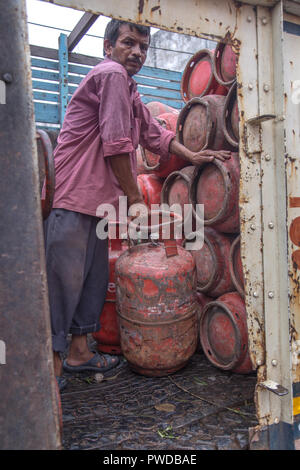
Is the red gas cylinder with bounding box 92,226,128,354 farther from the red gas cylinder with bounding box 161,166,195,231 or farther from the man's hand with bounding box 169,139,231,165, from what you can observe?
the man's hand with bounding box 169,139,231,165

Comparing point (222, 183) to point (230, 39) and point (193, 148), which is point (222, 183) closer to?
point (193, 148)

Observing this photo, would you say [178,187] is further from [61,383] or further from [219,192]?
[61,383]

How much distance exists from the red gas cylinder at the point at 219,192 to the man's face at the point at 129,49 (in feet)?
2.62

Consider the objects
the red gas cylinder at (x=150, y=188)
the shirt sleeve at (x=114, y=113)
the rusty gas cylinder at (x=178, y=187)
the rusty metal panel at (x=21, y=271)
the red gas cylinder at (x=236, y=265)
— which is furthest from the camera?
the red gas cylinder at (x=150, y=188)

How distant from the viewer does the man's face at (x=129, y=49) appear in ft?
6.97

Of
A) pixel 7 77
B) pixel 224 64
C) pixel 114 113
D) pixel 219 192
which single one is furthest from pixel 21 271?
pixel 224 64

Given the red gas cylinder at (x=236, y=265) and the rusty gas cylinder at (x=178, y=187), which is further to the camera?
the rusty gas cylinder at (x=178, y=187)

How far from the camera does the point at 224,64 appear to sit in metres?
2.53

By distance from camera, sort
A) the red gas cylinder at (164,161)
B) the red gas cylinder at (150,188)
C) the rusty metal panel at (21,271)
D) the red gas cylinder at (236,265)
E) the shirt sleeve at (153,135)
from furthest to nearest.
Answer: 1. the red gas cylinder at (150,188)
2. the red gas cylinder at (164,161)
3. the shirt sleeve at (153,135)
4. the red gas cylinder at (236,265)
5. the rusty metal panel at (21,271)

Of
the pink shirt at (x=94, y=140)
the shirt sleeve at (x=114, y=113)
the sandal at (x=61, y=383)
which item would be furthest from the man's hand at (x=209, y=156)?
the sandal at (x=61, y=383)

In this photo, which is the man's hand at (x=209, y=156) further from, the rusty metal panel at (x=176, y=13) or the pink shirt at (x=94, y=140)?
the rusty metal panel at (x=176, y=13)

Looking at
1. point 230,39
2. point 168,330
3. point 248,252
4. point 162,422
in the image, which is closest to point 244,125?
point 230,39
